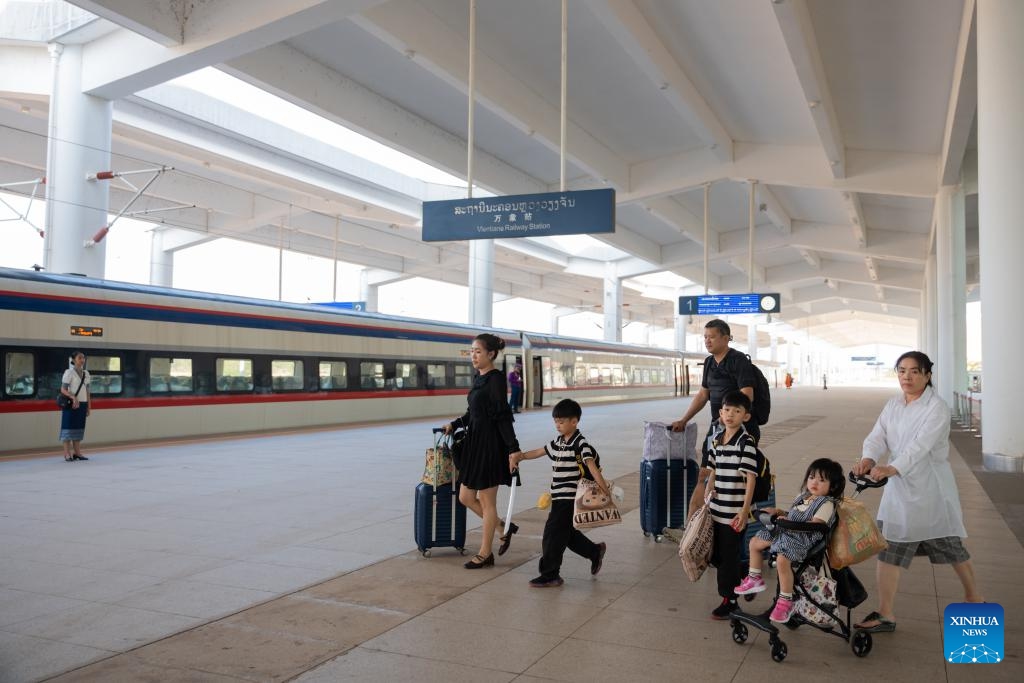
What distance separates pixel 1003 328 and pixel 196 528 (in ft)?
31.8

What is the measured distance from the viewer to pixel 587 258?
133 feet

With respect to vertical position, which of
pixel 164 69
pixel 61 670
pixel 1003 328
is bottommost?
pixel 61 670

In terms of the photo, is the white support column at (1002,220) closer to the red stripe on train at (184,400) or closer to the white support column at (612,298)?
the red stripe on train at (184,400)

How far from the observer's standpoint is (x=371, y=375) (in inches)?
755

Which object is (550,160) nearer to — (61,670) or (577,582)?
(577,582)

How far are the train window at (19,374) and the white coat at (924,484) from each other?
11.7m

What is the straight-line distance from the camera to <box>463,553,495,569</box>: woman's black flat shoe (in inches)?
213

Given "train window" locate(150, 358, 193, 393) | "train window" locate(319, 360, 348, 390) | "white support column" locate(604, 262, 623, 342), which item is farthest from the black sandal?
"white support column" locate(604, 262, 623, 342)

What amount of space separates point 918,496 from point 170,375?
12.7m

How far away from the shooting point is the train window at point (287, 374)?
16.0 meters

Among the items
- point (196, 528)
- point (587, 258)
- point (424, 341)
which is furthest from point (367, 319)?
point (587, 258)

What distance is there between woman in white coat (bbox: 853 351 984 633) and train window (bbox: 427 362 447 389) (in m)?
17.9

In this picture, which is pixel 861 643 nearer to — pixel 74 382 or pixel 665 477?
pixel 665 477

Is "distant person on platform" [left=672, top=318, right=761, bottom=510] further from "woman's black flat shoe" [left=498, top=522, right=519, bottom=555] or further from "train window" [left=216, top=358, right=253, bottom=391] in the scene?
"train window" [left=216, top=358, right=253, bottom=391]
